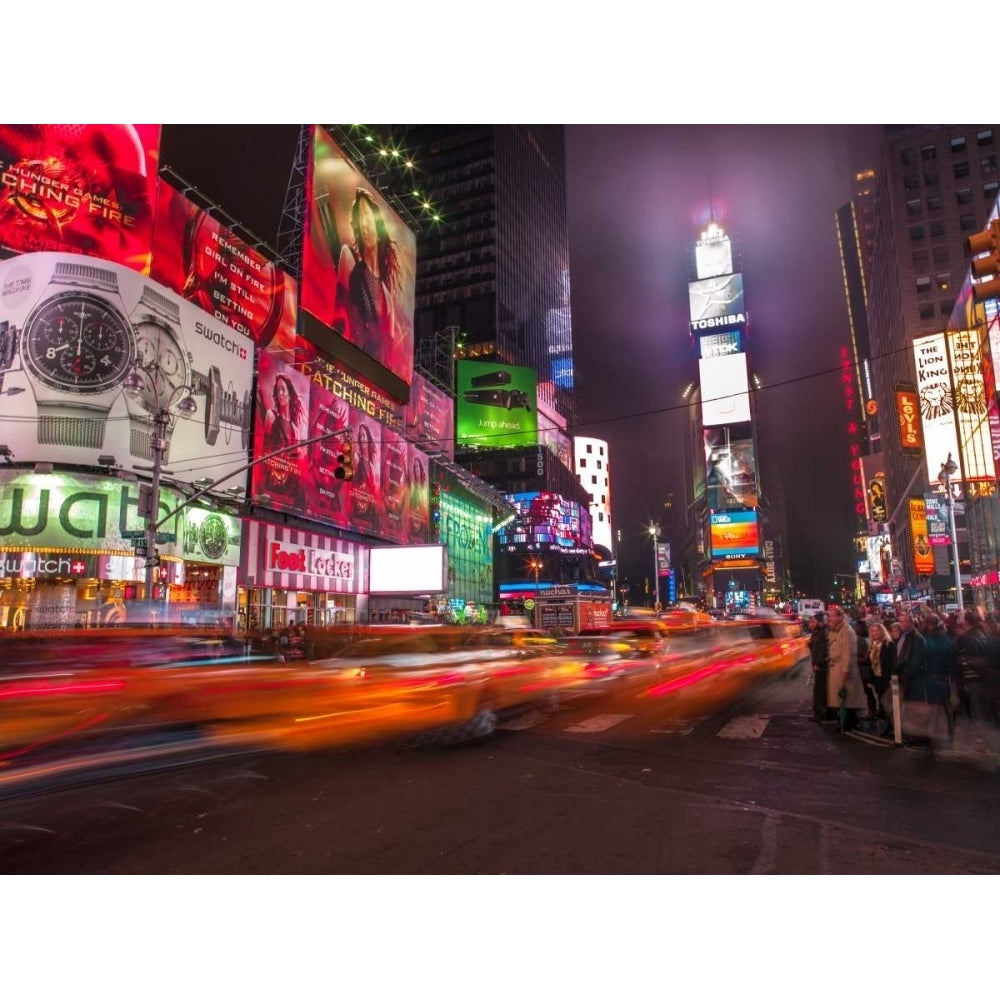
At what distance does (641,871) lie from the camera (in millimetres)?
5406

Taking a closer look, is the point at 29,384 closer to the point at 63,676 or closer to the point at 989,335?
the point at 63,676

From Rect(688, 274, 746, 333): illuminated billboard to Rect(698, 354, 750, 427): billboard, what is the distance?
8724 mm

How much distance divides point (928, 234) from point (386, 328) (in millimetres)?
71672

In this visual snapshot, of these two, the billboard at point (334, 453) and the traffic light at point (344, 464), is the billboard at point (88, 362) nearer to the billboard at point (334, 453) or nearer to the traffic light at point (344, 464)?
the billboard at point (334, 453)

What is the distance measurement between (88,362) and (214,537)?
9.74 metres

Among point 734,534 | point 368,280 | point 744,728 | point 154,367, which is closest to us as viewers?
point 744,728

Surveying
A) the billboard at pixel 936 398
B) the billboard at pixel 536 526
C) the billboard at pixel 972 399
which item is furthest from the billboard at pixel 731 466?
the billboard at pixel 972 399

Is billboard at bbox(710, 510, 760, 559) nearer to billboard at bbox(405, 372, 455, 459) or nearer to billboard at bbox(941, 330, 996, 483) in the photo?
billboard at bbox(405, 372, 455, 459)

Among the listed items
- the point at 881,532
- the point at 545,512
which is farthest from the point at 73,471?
the point at 881,532

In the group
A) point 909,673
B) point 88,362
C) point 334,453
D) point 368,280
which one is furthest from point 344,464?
point 368,280

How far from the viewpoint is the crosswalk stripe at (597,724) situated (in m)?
12.3

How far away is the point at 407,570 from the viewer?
4800 cm

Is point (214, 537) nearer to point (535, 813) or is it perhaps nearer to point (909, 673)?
point (909, 673)

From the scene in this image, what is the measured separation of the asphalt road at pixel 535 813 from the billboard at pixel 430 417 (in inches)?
1951
